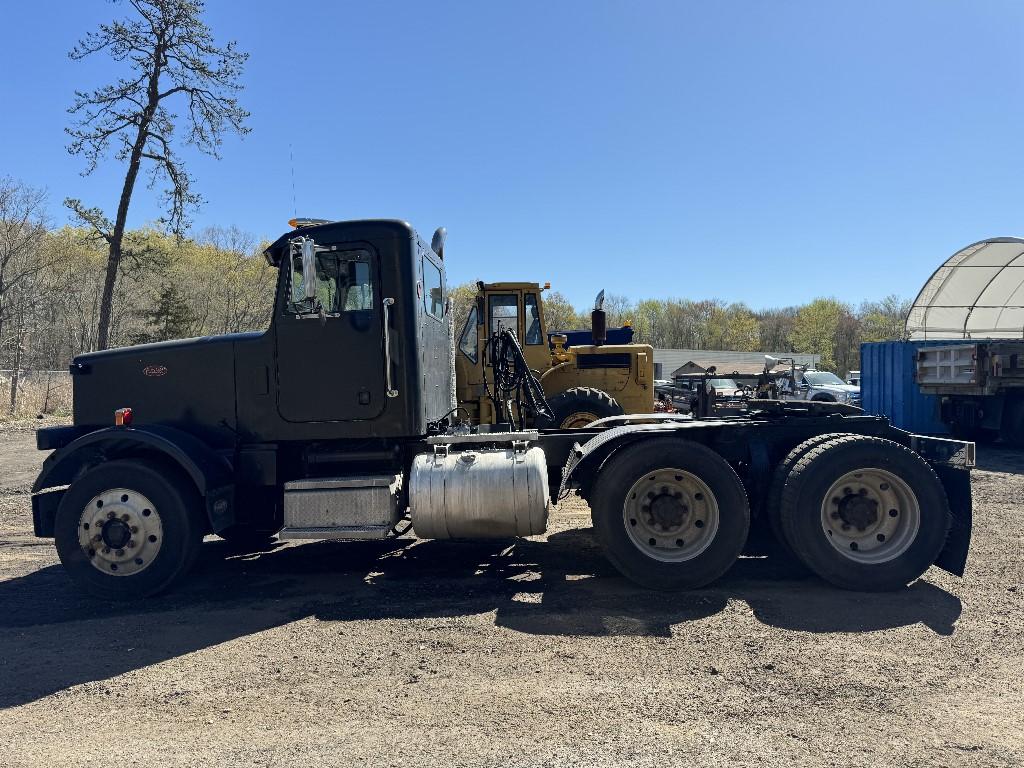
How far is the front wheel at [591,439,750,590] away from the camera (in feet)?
15.8

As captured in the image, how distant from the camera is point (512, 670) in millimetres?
3684

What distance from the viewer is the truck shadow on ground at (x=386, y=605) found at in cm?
413

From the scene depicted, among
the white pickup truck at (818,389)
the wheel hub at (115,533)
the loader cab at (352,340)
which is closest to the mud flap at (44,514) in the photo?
the wheel hub at (115,533)

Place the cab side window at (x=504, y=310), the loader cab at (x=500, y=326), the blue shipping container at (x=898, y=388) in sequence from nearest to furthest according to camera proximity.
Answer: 1. the loader cab at (x=500, y=326)
2. the cab side window at (x=504, y=310)
3. the blue shipping container at (x=898, y=388)

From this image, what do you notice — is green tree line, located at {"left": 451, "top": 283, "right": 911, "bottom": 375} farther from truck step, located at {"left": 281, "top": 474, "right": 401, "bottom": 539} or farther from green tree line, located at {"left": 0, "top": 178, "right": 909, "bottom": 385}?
truck step, located at {"left": 281, "top": 474, "right": 401, "bottom": 539}

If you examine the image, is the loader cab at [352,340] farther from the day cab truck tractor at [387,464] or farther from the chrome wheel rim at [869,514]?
the chrome wheel rim at [869,514]

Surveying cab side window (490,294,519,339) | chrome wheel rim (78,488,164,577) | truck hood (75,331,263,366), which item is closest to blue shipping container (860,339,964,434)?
cab side window (490,294,519,339)

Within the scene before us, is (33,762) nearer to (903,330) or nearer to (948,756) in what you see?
(948,756)

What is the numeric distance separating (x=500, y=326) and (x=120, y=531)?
624 centimetres

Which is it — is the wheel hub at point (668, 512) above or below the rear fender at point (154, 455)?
below

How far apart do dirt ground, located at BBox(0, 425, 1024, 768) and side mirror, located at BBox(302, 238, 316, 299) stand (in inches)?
91.9

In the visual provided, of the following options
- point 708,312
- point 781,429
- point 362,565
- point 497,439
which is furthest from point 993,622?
point 708,312

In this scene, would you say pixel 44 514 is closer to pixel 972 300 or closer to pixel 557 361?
pixel 557 361

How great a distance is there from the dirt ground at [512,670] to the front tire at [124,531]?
0.20 metres
